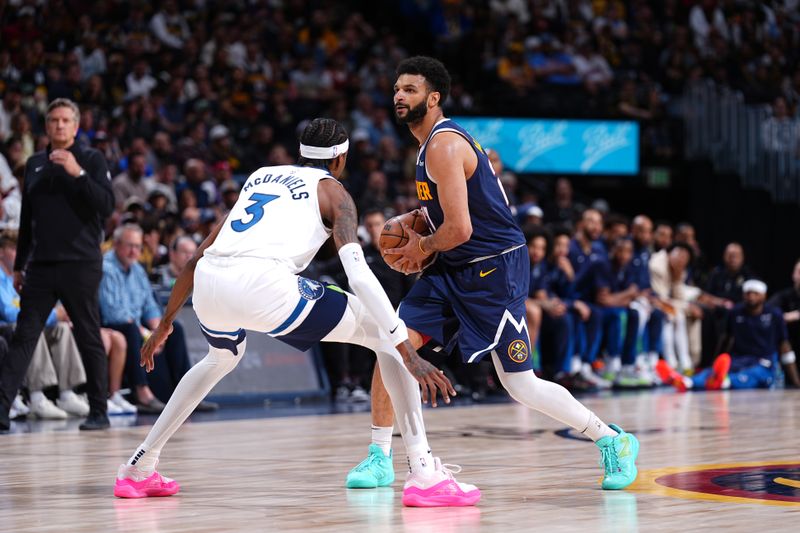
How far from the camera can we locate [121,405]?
9.45 meters

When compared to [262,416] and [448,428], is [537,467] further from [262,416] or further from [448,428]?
[262,416]

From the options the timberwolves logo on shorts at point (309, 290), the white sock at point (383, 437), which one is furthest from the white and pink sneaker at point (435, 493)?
the timberwolves logo on shorts at point (309, 290)

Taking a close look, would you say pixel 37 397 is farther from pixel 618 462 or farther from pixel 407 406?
pixel 618 462

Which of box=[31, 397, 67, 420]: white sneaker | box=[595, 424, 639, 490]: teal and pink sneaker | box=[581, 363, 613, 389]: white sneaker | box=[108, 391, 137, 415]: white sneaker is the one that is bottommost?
box=[581, 363, 613, 389]: white sneaker

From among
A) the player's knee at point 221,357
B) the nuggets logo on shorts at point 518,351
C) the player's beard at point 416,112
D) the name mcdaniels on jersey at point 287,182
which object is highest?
the player's beard at point 416,112

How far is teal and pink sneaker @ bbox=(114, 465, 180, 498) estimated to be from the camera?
515 cm

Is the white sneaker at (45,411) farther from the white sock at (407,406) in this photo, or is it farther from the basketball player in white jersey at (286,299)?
the white sock at (407,406)

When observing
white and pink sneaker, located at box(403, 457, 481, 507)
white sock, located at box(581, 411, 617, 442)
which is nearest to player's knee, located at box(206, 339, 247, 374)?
white and pink sneaker, located at box(403, 457, 481, 507)

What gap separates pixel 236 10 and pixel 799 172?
8177 millimetres

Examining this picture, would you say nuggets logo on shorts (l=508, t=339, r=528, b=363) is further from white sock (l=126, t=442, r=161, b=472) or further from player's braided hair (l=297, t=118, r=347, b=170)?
white sock (l=126, t=442, r=161, b=472)

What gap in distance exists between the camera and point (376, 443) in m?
5.54

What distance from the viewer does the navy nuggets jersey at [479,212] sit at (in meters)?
5.28

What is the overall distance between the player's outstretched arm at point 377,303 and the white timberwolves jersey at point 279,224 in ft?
0.46

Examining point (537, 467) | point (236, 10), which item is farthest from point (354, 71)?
point (537, 467)
